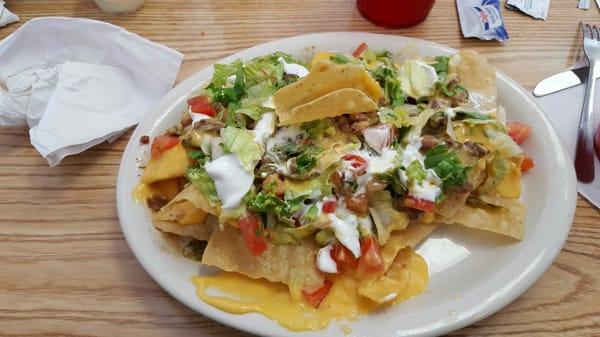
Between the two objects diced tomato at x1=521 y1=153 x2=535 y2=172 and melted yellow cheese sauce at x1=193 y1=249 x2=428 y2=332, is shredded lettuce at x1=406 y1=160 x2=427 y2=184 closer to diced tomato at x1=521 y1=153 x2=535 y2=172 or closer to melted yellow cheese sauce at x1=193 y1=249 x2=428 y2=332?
melted yellow cheese sauce at x1=193 y1=249 x2=428 y2=332

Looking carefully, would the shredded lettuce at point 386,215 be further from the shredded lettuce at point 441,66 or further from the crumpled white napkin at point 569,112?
the crumpled white napkin at point 569,112

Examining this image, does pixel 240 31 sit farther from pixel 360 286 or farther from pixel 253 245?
pixel 360 286

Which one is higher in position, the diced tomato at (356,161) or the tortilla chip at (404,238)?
the diced tomato at (356,161)

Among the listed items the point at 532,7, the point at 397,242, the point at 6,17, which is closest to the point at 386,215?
the point at 397,242

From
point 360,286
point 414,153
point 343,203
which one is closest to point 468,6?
point 414,153

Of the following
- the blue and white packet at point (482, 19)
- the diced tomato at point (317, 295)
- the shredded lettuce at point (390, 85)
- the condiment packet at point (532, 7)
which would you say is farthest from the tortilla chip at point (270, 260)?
the condiment packet at point (532, 7)
